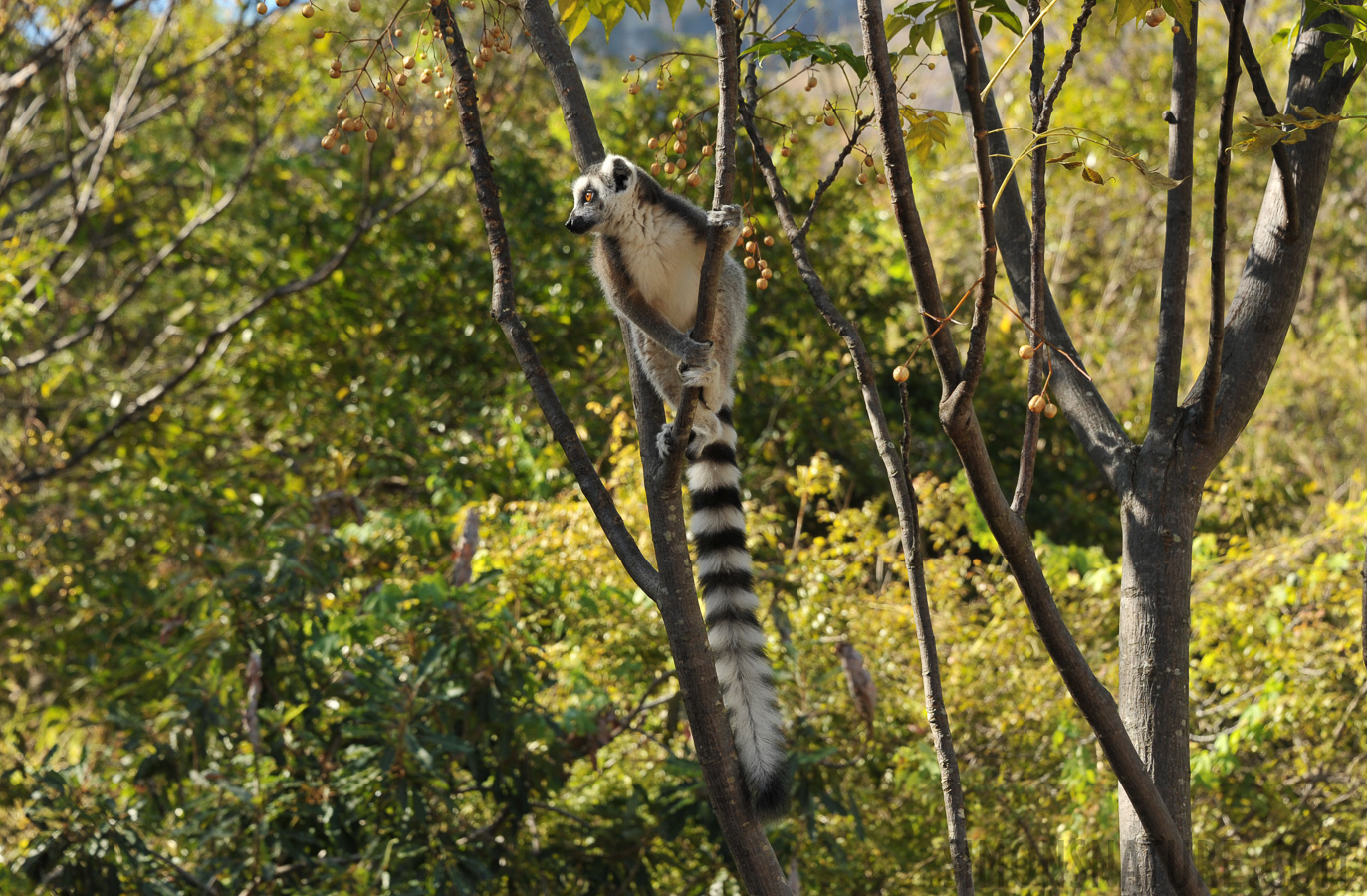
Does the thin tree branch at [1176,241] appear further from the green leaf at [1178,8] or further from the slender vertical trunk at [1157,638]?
the green leaf at [1178,8]

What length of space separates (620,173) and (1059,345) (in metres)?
1.44

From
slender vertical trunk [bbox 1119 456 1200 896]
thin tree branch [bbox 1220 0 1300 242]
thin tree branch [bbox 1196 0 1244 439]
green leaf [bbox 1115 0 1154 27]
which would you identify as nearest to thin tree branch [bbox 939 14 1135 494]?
slender vertical trunk [bbox 1119 456 1200 896]

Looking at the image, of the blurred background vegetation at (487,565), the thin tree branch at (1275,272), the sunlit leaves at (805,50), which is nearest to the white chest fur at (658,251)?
the blurred background vegetation at (487,565)

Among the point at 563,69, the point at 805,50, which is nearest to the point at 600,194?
the point at 563,69

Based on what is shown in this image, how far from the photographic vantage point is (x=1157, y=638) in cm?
209

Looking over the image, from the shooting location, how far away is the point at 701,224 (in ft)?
11.0

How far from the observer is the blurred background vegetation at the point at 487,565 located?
351 centimetres

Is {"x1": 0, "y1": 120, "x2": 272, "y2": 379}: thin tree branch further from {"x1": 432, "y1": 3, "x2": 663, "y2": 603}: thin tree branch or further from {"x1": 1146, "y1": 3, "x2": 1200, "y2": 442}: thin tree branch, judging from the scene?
{"x1": 1146, "y1": 3, "x2": 1200, "y2": 442}: thin tree branch

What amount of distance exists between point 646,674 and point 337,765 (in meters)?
1.17

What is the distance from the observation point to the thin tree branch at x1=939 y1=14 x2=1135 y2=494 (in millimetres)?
2254

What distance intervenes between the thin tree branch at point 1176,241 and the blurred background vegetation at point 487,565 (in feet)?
2.15

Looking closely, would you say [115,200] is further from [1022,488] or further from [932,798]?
[1022,488]

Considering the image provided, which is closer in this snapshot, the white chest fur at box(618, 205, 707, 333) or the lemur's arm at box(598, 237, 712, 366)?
the lemur's arm at box(598, 237, 712, 366)

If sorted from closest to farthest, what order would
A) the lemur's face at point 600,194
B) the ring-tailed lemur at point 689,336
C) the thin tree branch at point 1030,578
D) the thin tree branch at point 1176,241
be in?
the thin tree branch at point 1030,578 → the thin tree branch at point 1176,241 → the ring-tailed lemur at point 689,336 → the lemur's face at point 600,194
